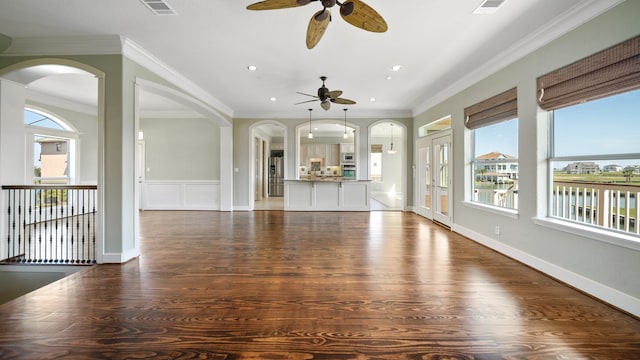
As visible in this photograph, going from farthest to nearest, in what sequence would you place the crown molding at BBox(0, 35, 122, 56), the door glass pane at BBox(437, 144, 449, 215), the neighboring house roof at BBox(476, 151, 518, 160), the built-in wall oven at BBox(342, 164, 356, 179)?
the built-in wall oven at BBox(342, 164, 356, 179)
the door glass pane at BBox(437, 144, 449, 215)
the neighboring house roof at BBox(476, 151, 518, 160)
the crown molding at BBox(0, 35, 122, 56)

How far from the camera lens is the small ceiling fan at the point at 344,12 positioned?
2098 millimetres

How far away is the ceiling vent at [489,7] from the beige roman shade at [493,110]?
4.04ft

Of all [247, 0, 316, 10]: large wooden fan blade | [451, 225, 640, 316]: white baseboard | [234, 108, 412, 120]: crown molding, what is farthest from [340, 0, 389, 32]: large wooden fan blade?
[234, 108, 412, 120]: crown molding

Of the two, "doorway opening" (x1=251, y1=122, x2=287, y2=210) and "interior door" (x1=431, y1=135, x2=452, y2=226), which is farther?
"doorway opening" (x1=251, y1=122, x2=287, y2=210)

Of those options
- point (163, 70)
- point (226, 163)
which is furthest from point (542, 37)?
point (226, 163)

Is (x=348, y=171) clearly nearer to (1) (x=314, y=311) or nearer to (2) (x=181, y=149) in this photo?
(2) (x=181, y=149)

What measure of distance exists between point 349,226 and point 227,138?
4.34m

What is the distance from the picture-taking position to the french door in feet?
17.2

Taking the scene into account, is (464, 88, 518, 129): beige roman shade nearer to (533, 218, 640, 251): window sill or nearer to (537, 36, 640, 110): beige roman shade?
(537, 36, 640, 110): beige roman shade

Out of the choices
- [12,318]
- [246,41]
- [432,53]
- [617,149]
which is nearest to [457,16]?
[432,53]

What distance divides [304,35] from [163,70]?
2.42 m

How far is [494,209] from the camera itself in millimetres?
3773

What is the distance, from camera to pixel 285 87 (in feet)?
16.8

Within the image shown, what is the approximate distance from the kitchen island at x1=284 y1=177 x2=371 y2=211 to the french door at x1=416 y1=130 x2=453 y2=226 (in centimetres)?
143
